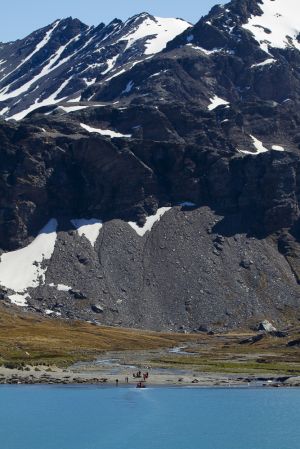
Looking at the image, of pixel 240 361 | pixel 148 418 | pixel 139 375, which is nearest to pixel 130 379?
pixel 139 375

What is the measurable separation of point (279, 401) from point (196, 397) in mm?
10491

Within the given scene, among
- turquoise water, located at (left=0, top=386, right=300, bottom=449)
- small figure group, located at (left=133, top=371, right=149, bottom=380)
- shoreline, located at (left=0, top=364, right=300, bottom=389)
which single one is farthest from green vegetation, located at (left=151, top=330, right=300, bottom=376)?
turquoise water, located at (left=0, top=386, right=300, bottom=449)

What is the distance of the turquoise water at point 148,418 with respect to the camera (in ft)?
277

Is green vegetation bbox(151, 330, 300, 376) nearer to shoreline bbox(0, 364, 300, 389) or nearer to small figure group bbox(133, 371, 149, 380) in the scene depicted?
shoreline bbox(0, 364, 300, 389)

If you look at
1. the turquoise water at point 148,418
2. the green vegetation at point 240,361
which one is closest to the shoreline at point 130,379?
the turquoise water at point 148,418

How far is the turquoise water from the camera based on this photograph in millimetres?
84312

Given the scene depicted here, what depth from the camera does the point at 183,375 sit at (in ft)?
451

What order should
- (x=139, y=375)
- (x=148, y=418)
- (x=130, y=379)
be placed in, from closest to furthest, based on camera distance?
1. (x=148, y=418)
2. (x=130, y=379)
3. (x=139, y=375)

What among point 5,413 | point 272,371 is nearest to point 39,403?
point 5,413

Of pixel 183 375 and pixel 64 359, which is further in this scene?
pixel 64 359

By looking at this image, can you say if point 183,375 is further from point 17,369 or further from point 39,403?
point 39,403

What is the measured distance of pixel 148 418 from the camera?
97062 millimetres

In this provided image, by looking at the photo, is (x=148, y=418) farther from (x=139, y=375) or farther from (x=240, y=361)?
(x=240, y=361)

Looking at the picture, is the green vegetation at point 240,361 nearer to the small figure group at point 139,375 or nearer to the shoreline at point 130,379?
the shoreline at point 130,379
